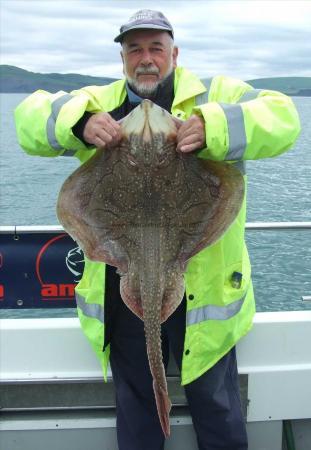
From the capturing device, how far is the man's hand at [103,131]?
7.48 feet

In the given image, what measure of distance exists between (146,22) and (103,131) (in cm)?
76

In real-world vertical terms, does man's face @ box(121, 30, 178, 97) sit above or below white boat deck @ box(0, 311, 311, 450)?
above

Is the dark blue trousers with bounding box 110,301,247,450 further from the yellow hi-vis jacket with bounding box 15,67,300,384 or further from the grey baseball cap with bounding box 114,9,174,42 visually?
the grey baseball cap with bounding box 114,9,174,42

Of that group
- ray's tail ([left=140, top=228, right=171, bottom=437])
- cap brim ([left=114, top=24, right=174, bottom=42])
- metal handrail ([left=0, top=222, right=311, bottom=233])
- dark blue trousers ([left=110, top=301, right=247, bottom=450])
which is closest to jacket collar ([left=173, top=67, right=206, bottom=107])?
cap brim ([left=114, top=24, right=174, bottom=42])

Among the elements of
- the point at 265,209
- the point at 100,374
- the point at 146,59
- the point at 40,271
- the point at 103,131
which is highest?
the point at 146,59

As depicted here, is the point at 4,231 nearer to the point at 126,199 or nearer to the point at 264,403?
the point at 126,199

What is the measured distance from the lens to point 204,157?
7.75 ft

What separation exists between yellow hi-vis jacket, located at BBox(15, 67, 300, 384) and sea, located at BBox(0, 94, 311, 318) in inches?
44.5

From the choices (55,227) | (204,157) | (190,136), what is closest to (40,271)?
(55,227)

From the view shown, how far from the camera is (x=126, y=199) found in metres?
2.37

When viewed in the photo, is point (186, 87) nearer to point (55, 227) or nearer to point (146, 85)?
point (146, 85)

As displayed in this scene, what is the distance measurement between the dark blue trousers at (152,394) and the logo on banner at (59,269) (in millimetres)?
1137

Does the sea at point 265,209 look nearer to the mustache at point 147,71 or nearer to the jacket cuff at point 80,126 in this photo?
the mustache at point 147,71

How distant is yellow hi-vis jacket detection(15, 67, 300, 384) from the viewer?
2445 mm
